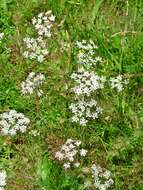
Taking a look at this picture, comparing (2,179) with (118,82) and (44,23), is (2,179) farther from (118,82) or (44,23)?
(44,23)

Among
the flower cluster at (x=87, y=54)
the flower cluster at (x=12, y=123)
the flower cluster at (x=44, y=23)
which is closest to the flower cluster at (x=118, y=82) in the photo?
the flower cluster at (x=87, y=54)

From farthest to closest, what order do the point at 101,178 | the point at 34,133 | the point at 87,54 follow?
the point at 87,54
the point at 34,133
the point at 101,178

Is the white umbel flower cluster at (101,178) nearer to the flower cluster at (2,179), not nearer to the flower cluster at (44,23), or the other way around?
the flower cluster at (2,179)

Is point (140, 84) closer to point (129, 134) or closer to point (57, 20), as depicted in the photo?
point (129, 134)

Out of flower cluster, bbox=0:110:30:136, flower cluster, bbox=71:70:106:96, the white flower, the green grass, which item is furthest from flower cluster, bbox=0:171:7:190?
flower cluster, bbox=71:70:106:96

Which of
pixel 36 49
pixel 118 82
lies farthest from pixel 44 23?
pixel 118 82

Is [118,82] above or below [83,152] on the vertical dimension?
above
